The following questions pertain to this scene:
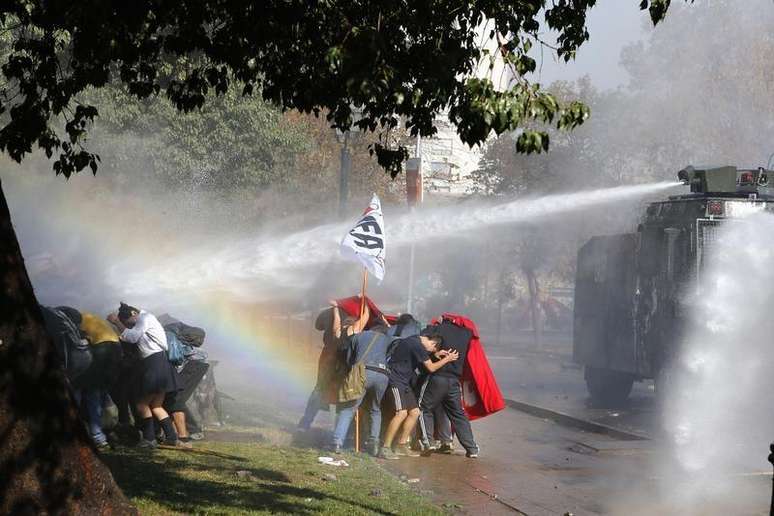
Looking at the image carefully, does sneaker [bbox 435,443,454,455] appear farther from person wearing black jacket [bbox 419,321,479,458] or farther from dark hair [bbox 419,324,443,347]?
dark hair [bbox 419,324,443,347]

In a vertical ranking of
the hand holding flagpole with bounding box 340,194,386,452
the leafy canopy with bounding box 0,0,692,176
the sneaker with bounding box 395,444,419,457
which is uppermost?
A: the leafy canopy with bounding box 0,0,692,176

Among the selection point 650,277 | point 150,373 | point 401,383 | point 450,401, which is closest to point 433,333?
point 401,383

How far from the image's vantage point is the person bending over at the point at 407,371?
11.9 m

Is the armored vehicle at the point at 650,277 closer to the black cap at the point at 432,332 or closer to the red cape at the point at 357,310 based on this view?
the black cap at the point at 432,332

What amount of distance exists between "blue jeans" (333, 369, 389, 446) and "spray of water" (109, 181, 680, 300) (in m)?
9.65

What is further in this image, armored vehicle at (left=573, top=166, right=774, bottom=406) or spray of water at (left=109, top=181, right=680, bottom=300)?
spray of water at (left=109, top=181, right=680, bottom=300)

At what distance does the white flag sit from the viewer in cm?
1207

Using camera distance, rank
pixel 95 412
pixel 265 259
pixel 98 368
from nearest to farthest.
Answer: pixel 95 412 → pixel 98 368 → pixel 265 259

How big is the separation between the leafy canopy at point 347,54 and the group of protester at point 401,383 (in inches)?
144

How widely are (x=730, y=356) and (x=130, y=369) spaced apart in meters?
7.30

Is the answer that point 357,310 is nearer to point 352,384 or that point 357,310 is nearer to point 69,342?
point 352,384

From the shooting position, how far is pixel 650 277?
15.1 metres

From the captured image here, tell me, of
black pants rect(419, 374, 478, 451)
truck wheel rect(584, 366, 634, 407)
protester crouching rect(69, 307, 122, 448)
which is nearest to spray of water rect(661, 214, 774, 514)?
black pants rect(419, 374, 478, 451)

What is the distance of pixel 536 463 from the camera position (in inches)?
483
